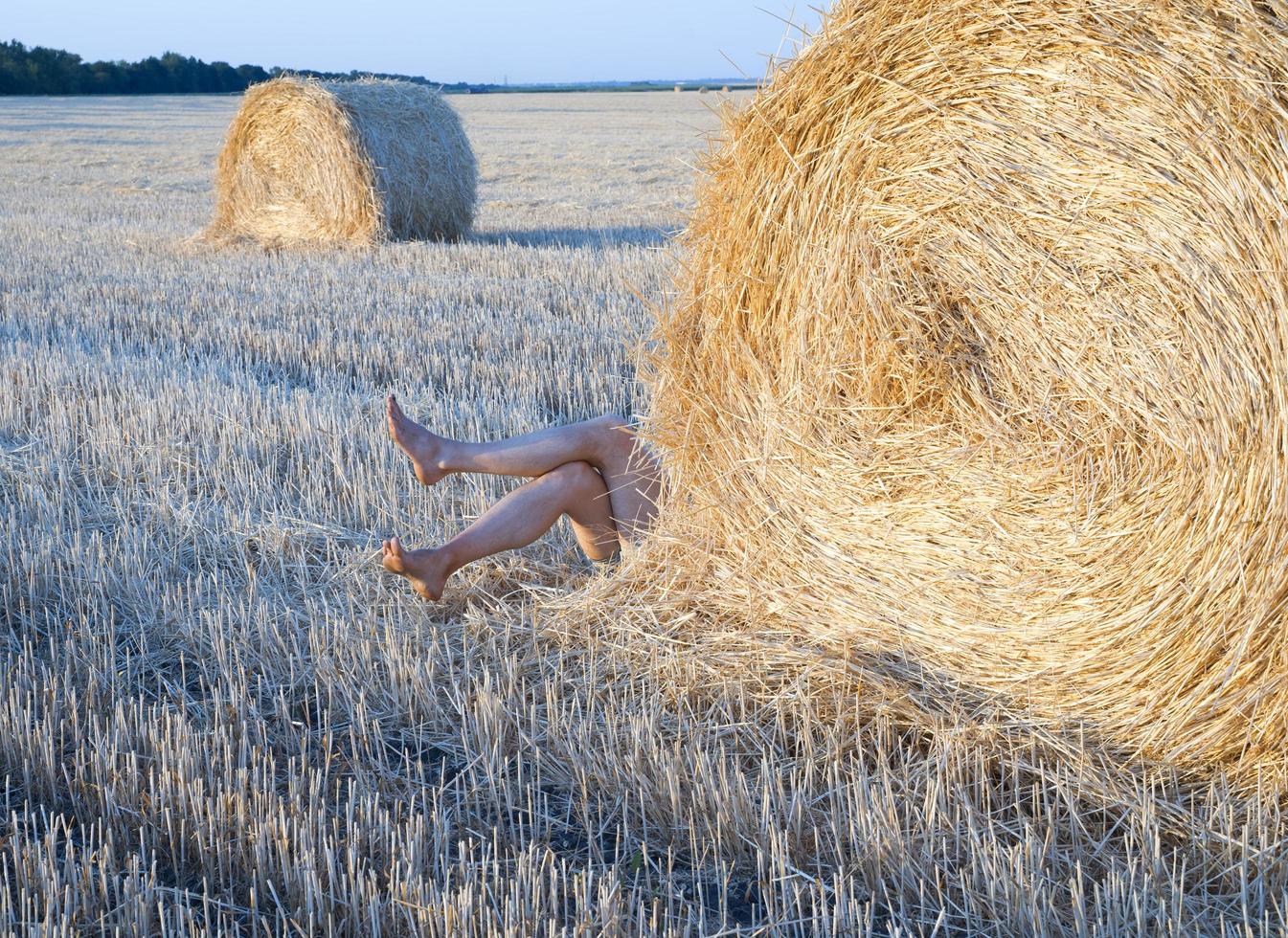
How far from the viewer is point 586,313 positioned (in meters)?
7.96

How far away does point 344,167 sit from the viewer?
1141 centimetres

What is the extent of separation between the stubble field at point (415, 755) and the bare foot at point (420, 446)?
0.40m

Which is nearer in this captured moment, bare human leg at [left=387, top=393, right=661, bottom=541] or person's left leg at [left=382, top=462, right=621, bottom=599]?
person's left leg at [left=382, top=462, right=621, bottom=599]

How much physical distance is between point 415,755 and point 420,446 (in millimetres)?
1025

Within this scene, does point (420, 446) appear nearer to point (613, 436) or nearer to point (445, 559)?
point (445, 559)

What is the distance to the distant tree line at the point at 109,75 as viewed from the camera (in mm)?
53375

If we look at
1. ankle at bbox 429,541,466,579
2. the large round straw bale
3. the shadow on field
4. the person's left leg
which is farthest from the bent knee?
the shadow on field

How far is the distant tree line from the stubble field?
48.9 meters

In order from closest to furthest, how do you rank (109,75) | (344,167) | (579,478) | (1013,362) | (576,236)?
(1013,362) < (579,478) < (344,167) < (576,236) < (109,75)

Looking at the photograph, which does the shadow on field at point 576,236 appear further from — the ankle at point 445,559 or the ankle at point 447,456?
the ankle at point 445,559

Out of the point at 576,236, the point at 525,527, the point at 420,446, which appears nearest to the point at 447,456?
the point at 420,446

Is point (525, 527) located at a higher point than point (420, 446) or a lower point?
lower

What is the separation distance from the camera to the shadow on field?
11875 mm

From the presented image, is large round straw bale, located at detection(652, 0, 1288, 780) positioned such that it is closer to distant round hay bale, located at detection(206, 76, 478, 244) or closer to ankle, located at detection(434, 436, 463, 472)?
ankle, located at detection(434, 436, 463, 472)
